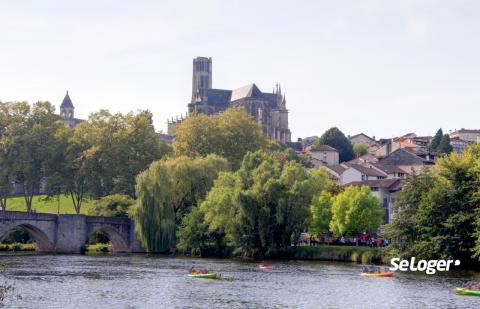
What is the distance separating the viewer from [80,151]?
11681 cm

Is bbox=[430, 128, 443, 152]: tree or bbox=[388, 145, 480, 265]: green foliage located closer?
bbox=[388, 145, 480, 265]: green foliage

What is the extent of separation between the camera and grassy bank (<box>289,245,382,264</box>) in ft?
253

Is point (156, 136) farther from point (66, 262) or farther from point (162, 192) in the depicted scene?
point (66, 262)

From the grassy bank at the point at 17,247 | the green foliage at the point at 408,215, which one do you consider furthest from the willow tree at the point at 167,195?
the green foliage at the point at 408,215

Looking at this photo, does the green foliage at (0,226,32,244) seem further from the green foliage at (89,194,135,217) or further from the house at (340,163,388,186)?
the house at (340,163,388,186)

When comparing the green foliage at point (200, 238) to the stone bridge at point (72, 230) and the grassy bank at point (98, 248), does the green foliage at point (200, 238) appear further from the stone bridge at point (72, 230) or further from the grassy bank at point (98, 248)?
the grassy bank at point (98, 248)

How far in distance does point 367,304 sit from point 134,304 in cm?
1169

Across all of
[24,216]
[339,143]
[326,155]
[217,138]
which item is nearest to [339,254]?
[24,216]

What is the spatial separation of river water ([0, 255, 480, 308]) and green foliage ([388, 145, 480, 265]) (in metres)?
2.72

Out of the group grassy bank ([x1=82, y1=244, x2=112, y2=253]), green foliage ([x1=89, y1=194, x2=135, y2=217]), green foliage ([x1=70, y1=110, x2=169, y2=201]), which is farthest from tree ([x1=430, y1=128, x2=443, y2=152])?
grassy bank ([x1=82, y1=244, x2=112, y2=253])

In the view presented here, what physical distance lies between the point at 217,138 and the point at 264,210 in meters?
38.1

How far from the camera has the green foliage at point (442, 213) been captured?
68.6m

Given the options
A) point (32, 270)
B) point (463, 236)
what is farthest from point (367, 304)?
point (32, 270)

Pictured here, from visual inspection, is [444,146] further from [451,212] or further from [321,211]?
[451,212]
